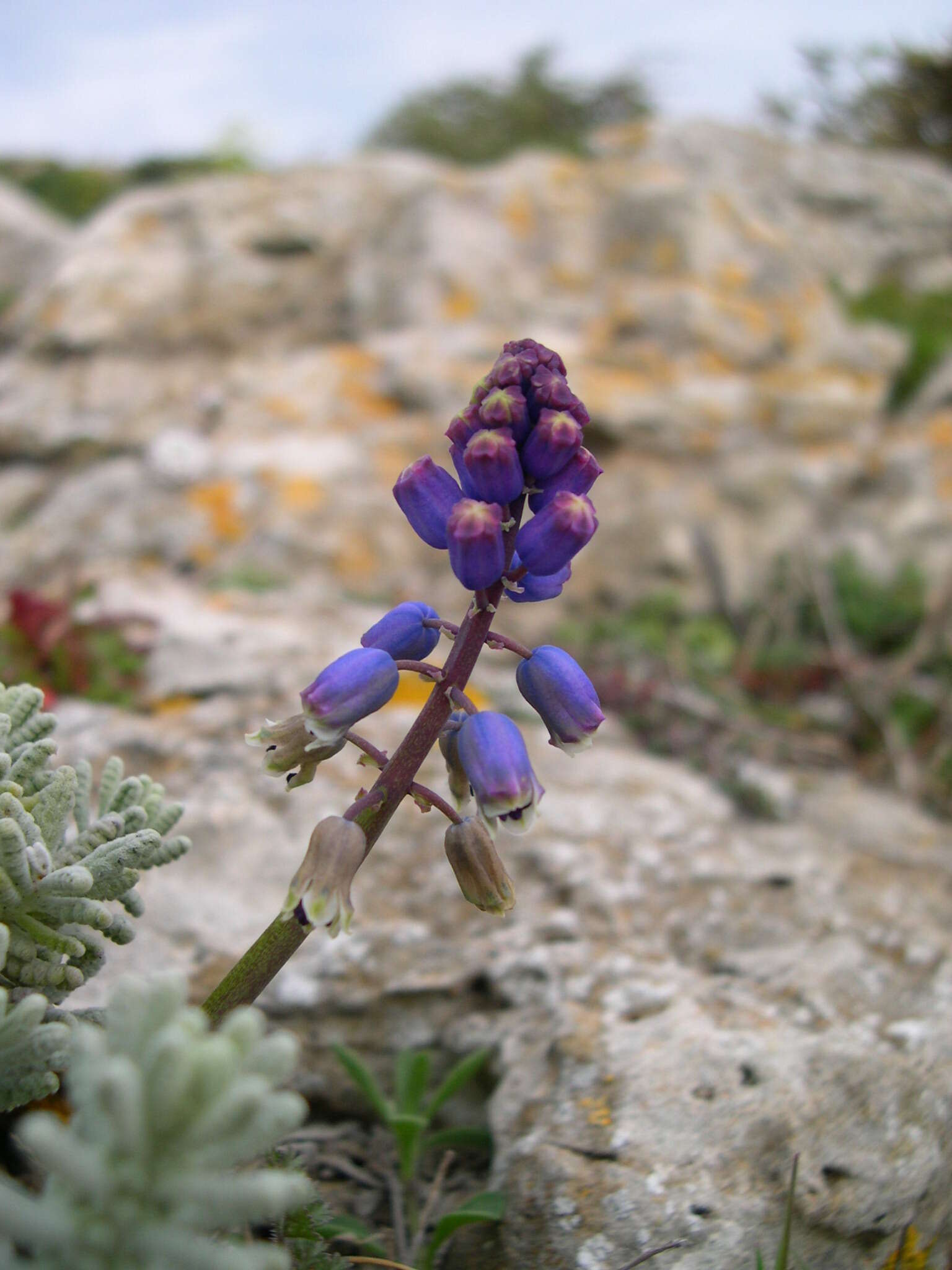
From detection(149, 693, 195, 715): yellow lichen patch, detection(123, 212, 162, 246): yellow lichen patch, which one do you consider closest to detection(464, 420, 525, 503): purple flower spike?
detection(149, 693, 195, 715): yellow lichen patch

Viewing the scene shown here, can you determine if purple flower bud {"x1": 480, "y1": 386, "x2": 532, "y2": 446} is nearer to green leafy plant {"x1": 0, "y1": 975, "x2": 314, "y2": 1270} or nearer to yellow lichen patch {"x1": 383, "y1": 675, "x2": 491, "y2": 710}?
green leafy plant {"x1": 0, "y1": 975, "x2": 314, "y2": 1270}

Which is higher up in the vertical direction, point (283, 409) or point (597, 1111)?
point (597, 1111)

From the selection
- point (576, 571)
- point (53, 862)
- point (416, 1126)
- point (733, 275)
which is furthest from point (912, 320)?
point (53, 862)

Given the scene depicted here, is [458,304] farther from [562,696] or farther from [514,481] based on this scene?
[562,696]

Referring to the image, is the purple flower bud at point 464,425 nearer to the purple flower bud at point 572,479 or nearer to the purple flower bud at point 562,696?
the purple flower bud at point 572,479

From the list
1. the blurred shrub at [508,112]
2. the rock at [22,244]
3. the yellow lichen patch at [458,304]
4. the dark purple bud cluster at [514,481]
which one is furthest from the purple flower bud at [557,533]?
the blurred shrub at [508,112]
